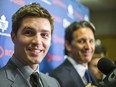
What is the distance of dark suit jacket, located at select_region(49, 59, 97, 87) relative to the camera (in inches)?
74.2

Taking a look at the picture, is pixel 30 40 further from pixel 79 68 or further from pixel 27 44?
pixel 79 68

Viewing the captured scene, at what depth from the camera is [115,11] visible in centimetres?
591

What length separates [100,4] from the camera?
5.43m

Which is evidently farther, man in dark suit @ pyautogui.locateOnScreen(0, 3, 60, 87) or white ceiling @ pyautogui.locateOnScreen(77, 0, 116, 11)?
white ceiling @ pyautogui.locateOnScreen(77, 0, 116, 11)

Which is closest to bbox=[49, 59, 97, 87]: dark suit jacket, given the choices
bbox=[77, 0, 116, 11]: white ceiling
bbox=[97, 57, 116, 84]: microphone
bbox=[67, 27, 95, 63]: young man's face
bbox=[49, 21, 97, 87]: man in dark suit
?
bbox=[49, 21, 97, 87]: man in dark suit

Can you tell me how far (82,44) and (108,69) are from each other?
710mm

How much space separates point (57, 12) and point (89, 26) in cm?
42

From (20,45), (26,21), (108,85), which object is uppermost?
(26,21)

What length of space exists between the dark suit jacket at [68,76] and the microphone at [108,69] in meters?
0.44

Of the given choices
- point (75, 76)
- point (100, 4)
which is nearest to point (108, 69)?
point (75, 76)

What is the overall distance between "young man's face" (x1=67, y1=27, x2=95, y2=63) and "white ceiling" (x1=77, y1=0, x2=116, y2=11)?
3073 millimetres

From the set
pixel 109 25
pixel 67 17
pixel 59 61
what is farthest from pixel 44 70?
pixel 109 25

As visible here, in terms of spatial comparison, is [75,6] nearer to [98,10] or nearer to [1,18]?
[1,18]

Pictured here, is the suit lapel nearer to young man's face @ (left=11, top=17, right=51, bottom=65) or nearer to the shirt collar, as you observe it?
the shirt collar
